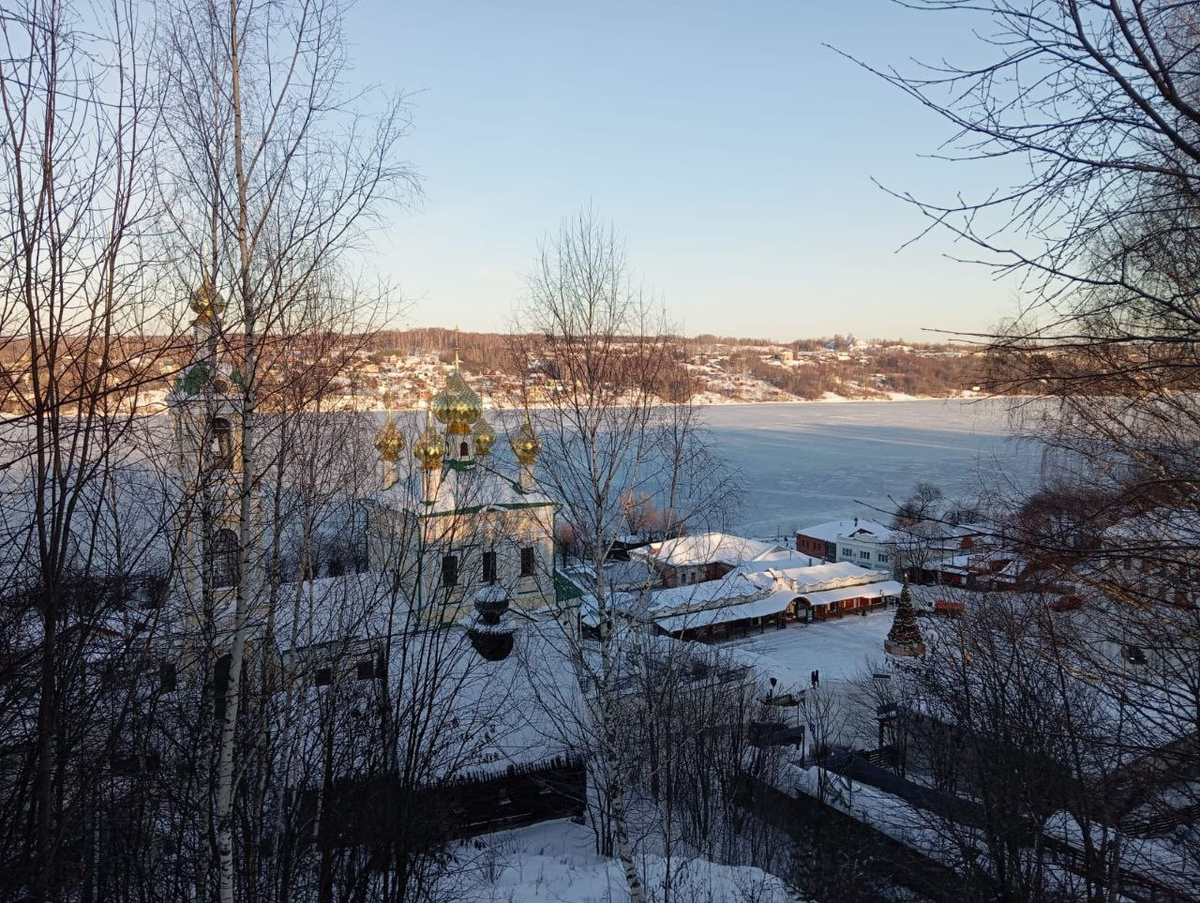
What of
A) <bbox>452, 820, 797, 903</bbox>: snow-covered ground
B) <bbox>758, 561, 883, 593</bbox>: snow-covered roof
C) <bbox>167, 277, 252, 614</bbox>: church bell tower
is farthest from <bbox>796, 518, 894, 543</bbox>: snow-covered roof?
<bbox>167, 277, 252, 614</bbox>: church bell tower

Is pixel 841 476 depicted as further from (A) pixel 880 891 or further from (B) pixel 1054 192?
(B) pixel 1054 192

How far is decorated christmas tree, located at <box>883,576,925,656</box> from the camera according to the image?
19.7 metres

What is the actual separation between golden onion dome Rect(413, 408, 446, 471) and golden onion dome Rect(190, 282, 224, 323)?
31.4ft

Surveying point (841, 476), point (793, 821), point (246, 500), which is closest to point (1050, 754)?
point (793, 821)

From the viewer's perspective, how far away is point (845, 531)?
36.3m

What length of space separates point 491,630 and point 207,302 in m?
8.53

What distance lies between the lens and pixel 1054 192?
2.29 m

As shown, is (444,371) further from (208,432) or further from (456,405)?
(208,432)

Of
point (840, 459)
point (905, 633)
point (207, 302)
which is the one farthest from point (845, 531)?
point (207, 302)

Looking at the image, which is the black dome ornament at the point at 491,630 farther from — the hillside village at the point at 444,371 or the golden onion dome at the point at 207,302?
the golden onion dome at the point at 207,302

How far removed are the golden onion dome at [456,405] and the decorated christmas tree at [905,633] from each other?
1258cm

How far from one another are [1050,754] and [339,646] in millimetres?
6787

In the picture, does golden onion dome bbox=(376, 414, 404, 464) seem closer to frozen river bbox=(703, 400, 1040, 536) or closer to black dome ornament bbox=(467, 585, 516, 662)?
black dome ornament bbox=(467, 585, 516, 662)

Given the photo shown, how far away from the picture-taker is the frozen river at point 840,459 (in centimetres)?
4216
